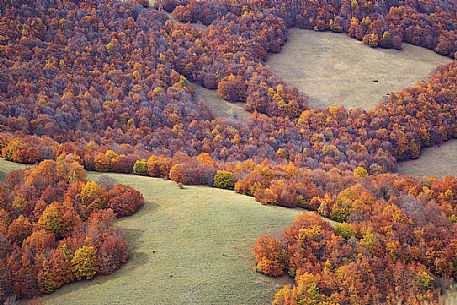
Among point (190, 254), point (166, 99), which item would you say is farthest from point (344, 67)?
point (190, 254)

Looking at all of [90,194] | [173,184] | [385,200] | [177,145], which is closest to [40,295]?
[90,194]

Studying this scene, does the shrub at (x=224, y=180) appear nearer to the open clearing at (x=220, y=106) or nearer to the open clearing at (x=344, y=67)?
the open clearing at (x=220, y=106)

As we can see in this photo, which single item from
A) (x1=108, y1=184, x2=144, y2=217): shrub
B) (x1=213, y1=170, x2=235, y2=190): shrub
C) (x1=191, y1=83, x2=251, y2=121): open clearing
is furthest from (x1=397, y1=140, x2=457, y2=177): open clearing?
(x1=108, y1=184, x2=144, y2=217): shrub

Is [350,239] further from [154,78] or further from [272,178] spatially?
[154,78]

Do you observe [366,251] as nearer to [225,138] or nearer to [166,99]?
[225,138]

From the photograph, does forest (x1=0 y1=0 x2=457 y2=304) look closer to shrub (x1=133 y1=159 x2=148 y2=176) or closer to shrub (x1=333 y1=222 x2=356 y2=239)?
shrub (x1=333 y1=222 x2=356 y2=239)
